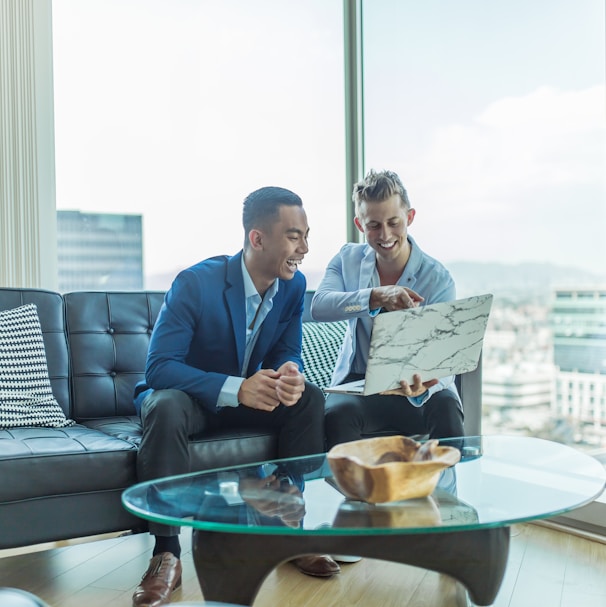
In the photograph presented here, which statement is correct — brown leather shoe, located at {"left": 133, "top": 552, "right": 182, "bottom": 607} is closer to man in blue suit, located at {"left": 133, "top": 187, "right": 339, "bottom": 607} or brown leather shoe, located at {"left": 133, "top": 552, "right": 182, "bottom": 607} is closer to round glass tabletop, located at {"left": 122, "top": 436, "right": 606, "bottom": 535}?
man in blue suit, located at {"left": 133, "top": 187, "right": 339, "bottom": 607}

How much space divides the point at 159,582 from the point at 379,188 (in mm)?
1322

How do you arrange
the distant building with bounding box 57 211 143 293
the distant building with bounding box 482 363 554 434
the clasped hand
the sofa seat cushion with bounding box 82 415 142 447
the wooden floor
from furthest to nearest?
the distant building with bounding box 57 211 143 293 → the distant building with bounding box 482 363 554 434 → the sofa seat cushion with bounding box 82 415 142 447 → the clasped hand → the wooden floor

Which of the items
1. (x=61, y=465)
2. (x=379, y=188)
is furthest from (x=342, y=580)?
(x=379, y=188)

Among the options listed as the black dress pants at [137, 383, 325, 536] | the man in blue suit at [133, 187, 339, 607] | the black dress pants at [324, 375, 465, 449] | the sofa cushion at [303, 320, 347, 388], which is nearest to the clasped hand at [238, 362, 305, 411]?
the man in blue suit at [133, 187, 339, 607]

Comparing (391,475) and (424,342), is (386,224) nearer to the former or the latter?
(424,342)

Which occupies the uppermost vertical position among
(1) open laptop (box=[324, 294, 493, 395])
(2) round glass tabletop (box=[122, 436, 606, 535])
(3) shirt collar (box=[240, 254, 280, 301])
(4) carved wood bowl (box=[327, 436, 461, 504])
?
(3) shirt collar (box=[240, 254, 280, 301])

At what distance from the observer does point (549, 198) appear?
2852mm

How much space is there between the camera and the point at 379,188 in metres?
2.42

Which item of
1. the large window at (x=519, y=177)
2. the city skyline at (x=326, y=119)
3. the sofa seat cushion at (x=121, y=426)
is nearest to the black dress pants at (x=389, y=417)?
the sofa seat cushion at (x=121, y=426)

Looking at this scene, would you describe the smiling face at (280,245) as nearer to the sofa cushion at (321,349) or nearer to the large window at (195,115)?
the sofa cushion at (321,349)

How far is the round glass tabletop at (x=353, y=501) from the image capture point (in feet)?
4.35

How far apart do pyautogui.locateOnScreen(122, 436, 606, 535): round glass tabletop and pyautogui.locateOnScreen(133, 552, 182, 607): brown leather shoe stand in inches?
17.8

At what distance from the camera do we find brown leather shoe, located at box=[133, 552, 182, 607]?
1926mm

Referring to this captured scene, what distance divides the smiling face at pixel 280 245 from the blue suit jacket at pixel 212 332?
0.07 metres
